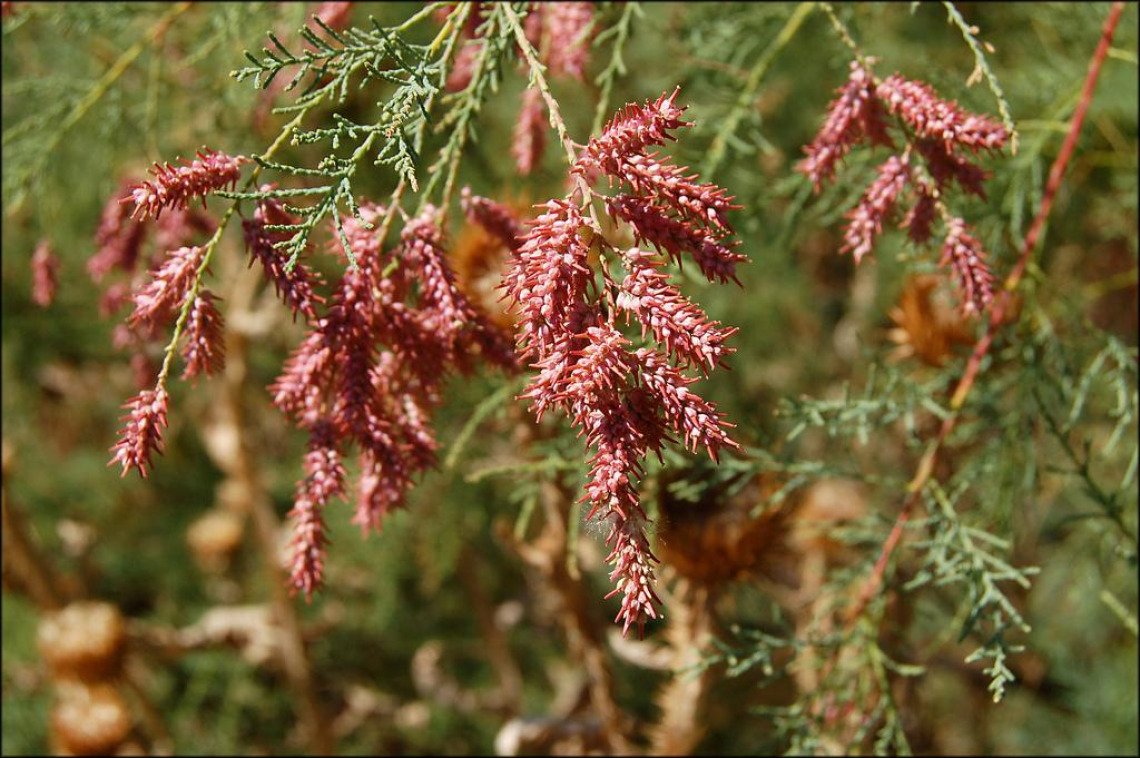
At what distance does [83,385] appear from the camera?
285cm

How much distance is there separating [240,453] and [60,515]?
89cm

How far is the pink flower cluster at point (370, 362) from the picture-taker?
0.82 metres

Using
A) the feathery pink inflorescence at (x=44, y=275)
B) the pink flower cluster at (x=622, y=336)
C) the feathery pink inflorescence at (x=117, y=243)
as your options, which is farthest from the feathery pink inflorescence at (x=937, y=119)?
the feathery pink inflorescence at (x=44, y=275)

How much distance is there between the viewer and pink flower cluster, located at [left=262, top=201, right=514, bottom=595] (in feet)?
2.70

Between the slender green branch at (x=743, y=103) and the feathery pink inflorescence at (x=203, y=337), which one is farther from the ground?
the feathery pink inflorescence at (x=203, y=337)

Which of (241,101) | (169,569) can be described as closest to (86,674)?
(169,569)

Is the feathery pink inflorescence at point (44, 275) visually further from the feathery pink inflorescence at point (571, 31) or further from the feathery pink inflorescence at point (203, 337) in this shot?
the feathery pink inflorescence at point (571, 31)

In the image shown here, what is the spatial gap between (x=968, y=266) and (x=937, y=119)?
148 mm

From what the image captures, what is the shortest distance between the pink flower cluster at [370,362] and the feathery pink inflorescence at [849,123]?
376 mm

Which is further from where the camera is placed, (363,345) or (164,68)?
(164,68)

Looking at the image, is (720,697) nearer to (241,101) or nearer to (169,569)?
(241,101)

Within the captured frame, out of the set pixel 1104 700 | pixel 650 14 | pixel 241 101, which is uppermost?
pixel 241 101

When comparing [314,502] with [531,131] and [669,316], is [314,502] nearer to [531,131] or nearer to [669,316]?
[669,316]

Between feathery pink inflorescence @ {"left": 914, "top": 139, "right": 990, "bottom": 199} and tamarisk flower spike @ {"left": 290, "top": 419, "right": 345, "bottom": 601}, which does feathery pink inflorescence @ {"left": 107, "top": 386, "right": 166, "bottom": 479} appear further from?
feathery pink inflorescence @ {"left": 914, "top": 139, "right": 990, "bottom": 199}
